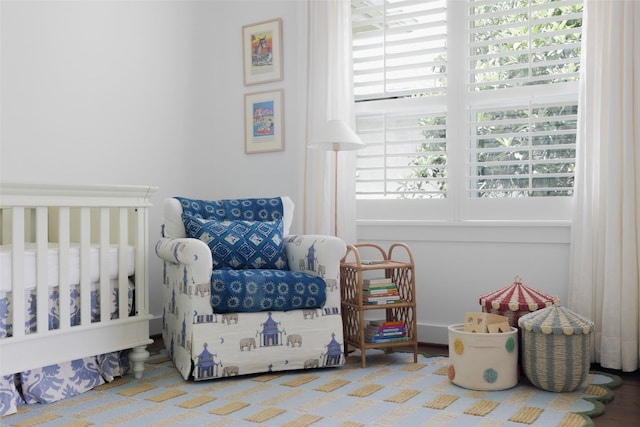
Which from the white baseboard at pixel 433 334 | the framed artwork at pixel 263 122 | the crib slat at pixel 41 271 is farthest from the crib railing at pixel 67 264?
the white baseboard at pixel 433 334

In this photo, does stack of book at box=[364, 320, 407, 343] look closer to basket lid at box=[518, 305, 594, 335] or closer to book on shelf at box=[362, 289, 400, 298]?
book on shelf at box=[362, 289, 400, 298]

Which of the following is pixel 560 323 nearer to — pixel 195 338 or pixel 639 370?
pixel 639 370

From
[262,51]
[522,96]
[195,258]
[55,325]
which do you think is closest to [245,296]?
[195,258]

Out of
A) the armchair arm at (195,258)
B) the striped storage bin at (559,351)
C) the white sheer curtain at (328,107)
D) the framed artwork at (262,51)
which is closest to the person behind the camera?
the striped storage bin at (559,351)

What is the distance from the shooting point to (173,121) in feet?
12.4

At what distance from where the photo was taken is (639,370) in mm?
2689

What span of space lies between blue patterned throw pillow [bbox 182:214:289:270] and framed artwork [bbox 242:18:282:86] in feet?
4.09

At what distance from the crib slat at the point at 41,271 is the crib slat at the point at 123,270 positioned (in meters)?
0.33

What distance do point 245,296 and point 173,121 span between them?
5.32 ft

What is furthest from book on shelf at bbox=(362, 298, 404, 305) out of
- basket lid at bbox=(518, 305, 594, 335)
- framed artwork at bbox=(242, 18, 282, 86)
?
framed artwork at bbox=(242, 18, 282, 86)

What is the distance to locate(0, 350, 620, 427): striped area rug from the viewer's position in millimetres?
2059

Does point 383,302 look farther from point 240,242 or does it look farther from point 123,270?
point 123,270

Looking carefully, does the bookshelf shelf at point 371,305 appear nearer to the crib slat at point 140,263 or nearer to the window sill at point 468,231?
the window sill at point 468,231

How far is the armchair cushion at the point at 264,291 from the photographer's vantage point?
2.54 m
